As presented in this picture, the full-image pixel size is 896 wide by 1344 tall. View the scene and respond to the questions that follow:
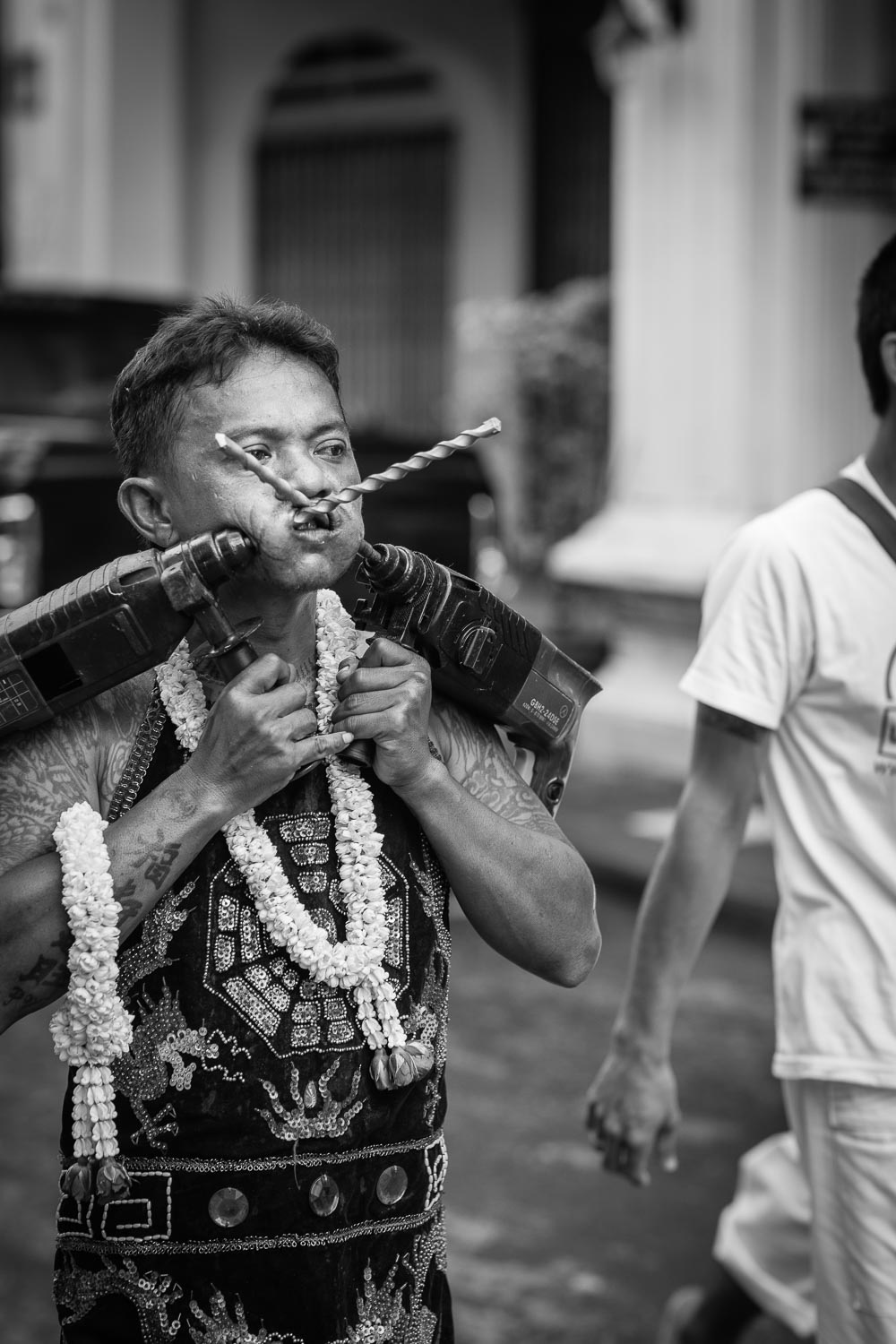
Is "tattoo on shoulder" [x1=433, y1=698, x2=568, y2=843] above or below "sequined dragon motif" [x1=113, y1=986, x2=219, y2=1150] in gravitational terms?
above

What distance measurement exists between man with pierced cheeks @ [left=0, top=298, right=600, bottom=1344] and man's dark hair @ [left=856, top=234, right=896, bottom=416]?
39.7 inches

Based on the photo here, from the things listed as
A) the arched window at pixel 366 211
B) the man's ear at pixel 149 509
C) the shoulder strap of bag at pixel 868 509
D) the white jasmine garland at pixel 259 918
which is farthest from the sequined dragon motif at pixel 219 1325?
the arched window at pixel 366 211

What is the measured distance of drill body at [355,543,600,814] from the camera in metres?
2.00

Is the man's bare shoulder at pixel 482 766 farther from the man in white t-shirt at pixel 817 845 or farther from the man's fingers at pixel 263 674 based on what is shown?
the man in white t-shirt at pixel 817 845

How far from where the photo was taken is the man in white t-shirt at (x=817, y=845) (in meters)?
2.51

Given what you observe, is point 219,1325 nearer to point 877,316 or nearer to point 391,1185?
point 391,1185

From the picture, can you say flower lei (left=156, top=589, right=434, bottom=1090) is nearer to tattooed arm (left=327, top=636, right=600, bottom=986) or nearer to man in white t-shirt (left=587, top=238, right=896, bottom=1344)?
tattooed arm (left=327, top=636, right=600, bottom=986)

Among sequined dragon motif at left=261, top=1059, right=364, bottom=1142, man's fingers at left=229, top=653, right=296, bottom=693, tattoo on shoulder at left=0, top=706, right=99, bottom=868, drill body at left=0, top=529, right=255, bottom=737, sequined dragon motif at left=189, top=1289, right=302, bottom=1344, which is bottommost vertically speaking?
sequined dragon motif at left=189, top=1289, right=302, bottom=1344

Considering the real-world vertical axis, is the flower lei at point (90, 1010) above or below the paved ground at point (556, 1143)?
above

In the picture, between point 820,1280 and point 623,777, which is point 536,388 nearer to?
point 623,777

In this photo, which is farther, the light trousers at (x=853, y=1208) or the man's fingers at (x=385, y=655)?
the light trousers at (x=853, y=1208)

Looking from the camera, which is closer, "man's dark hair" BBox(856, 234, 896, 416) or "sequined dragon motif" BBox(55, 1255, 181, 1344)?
"sequined dragon motif" BBox(55, 1255, 181, 1344)

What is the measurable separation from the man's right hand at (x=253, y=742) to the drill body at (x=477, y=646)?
160 mm

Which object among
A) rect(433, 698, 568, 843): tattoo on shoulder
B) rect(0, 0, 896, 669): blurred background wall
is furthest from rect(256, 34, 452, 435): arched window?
rect(433, 698, 568, 843): tattoo on shoulder
